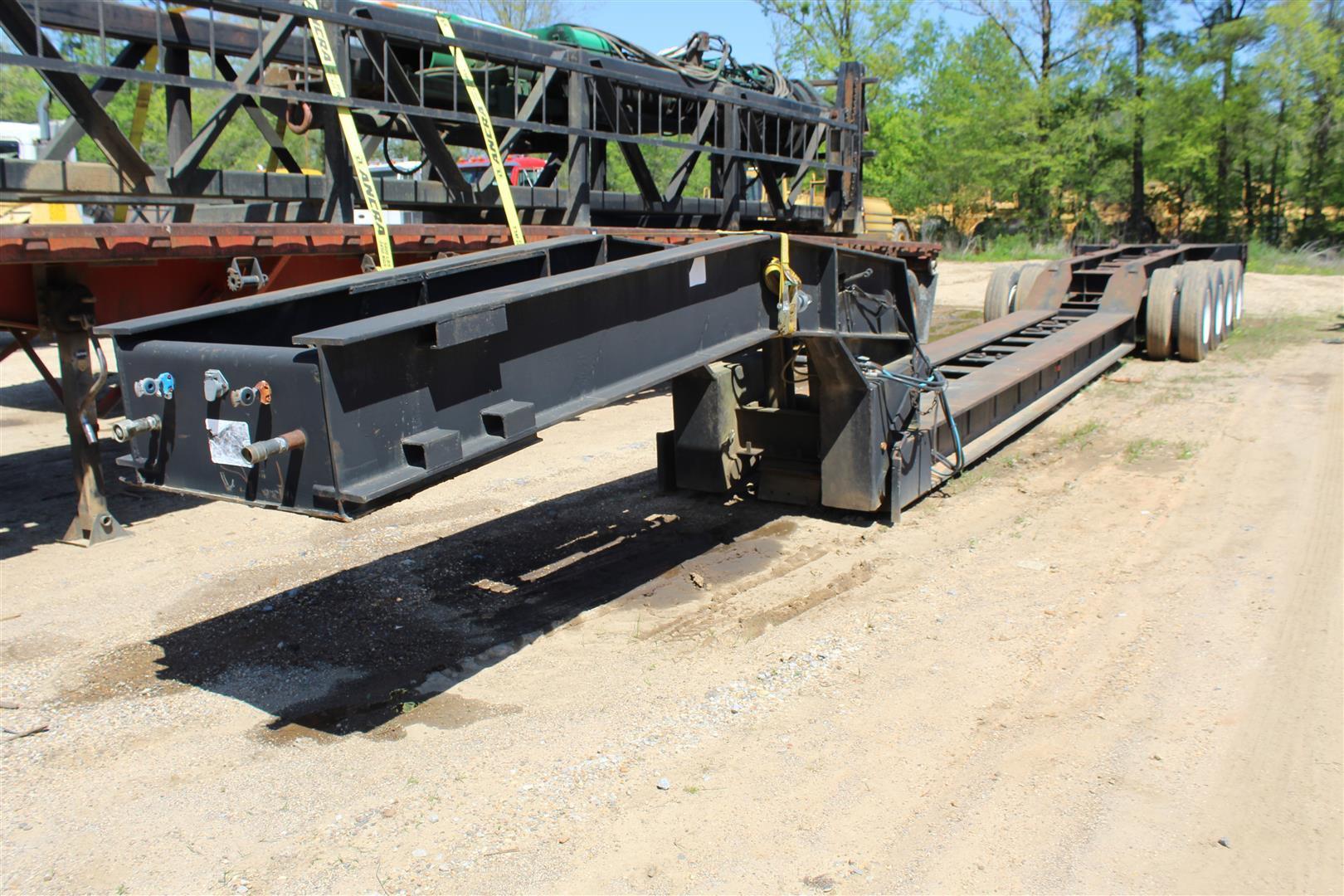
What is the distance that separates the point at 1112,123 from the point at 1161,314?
25.3 m

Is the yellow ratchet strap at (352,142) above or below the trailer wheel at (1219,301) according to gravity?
above

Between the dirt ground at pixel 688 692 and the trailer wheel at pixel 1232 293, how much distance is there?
7.30m

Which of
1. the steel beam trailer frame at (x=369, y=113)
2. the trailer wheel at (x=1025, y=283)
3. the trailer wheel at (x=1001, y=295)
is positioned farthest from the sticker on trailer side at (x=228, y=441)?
the trailer wheel at (x=1001, y=295)

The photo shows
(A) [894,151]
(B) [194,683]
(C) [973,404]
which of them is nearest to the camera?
(B) [194,683]

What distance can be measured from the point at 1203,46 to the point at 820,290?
31911 millimetres

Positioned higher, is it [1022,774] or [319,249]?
[319,249]

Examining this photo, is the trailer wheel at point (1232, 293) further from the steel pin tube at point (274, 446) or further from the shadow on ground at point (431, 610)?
the steel pin tube at point (274, 446)

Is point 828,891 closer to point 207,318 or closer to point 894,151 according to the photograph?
point 207,318

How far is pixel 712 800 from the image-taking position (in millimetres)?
3514

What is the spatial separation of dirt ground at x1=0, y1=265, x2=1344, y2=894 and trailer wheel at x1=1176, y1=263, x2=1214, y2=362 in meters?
5.04

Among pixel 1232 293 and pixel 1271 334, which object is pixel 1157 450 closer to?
pixel 1232 293

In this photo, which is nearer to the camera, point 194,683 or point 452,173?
point 194,683

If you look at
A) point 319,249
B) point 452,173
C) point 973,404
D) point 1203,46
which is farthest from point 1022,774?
point 1203,46

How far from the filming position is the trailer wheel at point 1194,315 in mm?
12141
